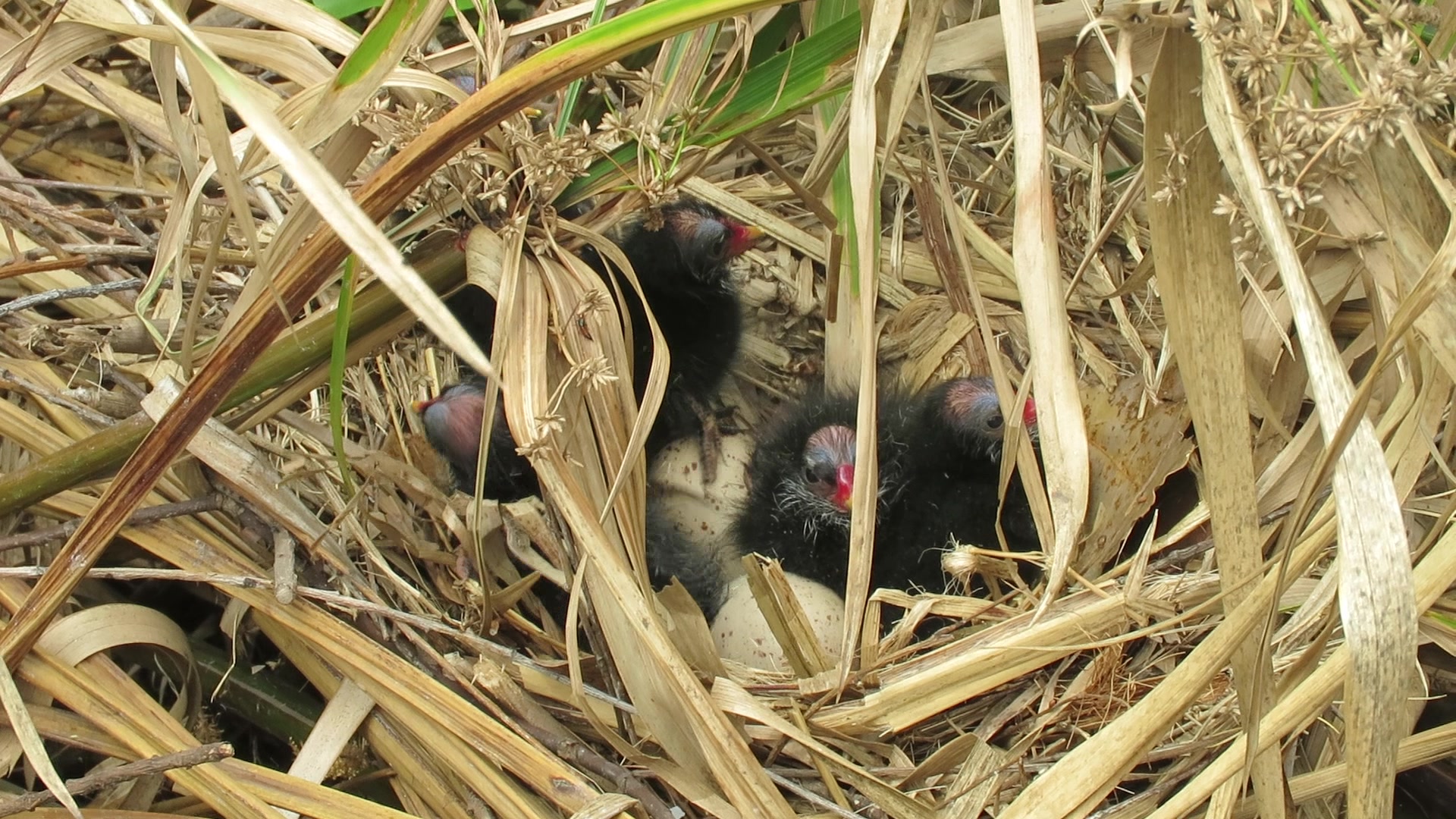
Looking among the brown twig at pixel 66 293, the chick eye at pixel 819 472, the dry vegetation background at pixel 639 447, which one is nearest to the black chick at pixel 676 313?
the dry vegetation background at pixel 639 447

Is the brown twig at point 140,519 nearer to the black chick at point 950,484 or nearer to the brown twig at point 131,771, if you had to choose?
the brown twig at point 131,771

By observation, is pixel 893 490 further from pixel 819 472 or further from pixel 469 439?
pixel 469 439

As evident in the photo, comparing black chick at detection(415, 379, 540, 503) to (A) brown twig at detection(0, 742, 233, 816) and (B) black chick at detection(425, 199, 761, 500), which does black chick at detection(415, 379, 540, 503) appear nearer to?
(B) black chick at detection(425, 199, 761, 500)

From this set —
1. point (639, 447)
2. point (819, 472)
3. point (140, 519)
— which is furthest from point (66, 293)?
point (819, 472)

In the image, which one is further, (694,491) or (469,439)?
(694,491)

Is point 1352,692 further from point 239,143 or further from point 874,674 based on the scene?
point 239,143

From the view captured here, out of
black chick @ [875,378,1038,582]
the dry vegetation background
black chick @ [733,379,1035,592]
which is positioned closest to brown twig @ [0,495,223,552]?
the dry vegetation background
